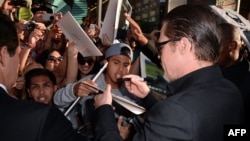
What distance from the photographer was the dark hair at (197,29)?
5.15 ft

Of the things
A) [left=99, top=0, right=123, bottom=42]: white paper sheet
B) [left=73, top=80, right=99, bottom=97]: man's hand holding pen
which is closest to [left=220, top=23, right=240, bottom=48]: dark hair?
[left=99, top=0, right=123, bottom=42]: white paper sheet

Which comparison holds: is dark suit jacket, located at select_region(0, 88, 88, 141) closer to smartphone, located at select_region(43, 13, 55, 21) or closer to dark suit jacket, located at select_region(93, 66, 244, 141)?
dark suit jacket, located at select_region(93, 66, 244, 141)

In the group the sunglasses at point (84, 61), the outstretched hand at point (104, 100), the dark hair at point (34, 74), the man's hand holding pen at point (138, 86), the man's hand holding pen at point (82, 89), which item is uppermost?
the outstretched hand at point (104, 100)

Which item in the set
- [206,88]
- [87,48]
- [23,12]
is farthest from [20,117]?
[23,12]

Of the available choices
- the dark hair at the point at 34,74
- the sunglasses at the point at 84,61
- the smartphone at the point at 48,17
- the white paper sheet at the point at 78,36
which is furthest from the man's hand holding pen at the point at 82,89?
the smartphone at the point at 48,17

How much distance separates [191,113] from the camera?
4.67 ft

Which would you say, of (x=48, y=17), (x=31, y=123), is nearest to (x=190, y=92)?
(x=31, y=123)

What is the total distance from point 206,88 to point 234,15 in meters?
1.16

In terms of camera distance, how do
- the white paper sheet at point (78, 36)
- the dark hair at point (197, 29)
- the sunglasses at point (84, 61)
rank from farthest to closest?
the sunglasses at point (84, 61), the white paper sheet at point (78, 36), the dark hair at point (197, 29)

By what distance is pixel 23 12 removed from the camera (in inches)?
200

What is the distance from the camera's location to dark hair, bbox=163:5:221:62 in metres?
1.57

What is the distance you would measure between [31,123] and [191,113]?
57 cm

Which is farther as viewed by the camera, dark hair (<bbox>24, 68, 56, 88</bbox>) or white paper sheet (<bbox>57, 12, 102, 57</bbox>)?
dark hair (<bbox>24, 68, 56, 88</bbox>)

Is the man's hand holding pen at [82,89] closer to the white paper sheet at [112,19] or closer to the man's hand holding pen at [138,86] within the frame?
the man's hand holding pen at [138,86]
